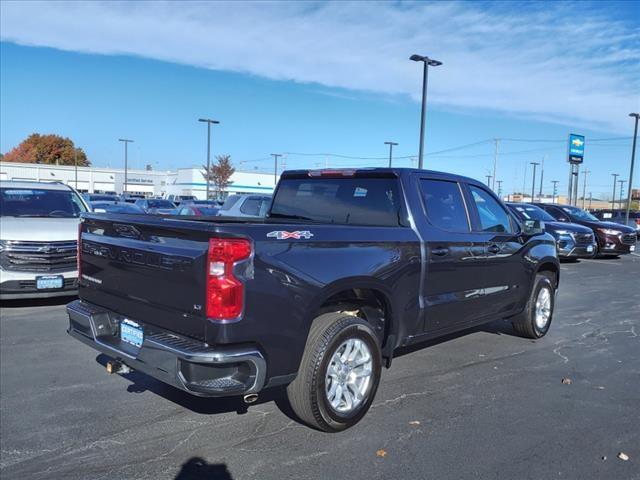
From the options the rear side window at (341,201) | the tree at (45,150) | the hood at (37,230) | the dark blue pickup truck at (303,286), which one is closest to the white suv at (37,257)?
the hood at (37,230)

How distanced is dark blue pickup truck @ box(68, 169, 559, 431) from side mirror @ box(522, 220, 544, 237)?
2.11ft

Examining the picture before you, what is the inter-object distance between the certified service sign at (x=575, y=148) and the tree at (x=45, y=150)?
89672mm

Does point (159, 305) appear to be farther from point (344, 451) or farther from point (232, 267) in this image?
point (344, 451)

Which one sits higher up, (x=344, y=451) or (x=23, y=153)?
(x=23, y=153)

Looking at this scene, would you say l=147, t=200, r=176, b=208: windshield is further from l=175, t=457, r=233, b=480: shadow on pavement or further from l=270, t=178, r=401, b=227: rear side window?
l=175, t=457, r=233, b=480: shadow on pavement

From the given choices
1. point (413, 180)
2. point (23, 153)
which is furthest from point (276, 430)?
point (23, 153)

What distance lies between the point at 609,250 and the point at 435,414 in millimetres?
15195

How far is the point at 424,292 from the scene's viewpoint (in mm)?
4598

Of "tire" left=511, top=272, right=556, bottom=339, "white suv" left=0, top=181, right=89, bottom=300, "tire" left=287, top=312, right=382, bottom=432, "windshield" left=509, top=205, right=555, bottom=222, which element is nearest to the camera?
"tire" left=287, top=312, right=382, bottom=432

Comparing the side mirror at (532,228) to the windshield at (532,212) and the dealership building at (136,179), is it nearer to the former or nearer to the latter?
the windshield at (532,212)

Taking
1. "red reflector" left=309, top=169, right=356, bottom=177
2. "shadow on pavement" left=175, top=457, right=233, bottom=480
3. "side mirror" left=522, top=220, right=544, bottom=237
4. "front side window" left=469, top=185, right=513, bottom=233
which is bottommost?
"shadow on pavement" left=175, top=457, right=233, bottom=480

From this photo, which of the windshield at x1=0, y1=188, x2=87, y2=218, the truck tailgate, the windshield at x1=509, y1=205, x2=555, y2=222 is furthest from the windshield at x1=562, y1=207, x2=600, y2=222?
the truck tailgate

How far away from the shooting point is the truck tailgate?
3322mm

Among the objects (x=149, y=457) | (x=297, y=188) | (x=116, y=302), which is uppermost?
(x=297, y=188)
